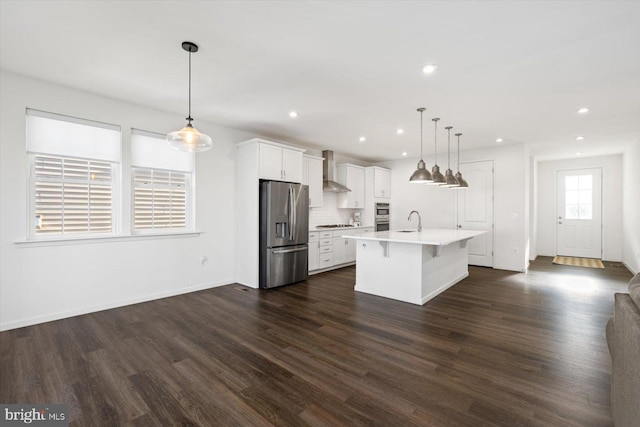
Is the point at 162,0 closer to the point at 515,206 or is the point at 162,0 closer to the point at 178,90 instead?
the point at 178,90

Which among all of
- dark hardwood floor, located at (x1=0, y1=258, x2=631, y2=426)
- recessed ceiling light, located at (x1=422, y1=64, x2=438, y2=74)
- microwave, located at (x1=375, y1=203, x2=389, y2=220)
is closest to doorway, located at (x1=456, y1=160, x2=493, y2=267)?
microwave, located at (x1=375, y1=203, x2=389, y2=220)

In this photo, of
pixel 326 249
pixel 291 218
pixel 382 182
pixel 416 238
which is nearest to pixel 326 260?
pixel 326 249

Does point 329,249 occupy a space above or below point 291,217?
below

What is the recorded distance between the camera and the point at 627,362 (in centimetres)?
136

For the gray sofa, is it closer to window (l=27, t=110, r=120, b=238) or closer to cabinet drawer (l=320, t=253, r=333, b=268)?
cabinet drawer (l=320, t=253, r=333, b=268)

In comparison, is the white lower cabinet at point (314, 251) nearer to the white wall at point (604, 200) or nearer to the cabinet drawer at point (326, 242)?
the cabinet drawer at point (326, 242)

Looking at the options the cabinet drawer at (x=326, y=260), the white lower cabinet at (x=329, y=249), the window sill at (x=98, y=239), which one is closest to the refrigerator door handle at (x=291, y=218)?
the white lower cabinet at (x=329, y=249)

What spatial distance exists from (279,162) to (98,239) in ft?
9.09

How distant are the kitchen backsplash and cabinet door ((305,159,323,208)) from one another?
0.40 metres

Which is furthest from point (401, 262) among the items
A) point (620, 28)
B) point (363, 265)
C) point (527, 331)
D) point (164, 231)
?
point (164, 231)

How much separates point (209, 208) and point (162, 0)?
124 inches

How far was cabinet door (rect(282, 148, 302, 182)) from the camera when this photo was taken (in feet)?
16.7

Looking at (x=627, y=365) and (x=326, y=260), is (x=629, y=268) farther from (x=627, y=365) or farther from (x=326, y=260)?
(x=627, y=365)

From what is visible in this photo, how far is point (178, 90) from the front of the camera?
349 centimetres
